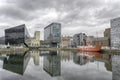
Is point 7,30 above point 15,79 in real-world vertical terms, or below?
above

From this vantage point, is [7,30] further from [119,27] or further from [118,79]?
[118,79]

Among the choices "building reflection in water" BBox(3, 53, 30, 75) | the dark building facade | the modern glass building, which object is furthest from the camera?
the dark building facade

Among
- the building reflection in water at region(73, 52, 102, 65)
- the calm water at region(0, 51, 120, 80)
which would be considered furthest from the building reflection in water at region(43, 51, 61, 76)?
the building reflection in water at region(73, 52, 102, 65)

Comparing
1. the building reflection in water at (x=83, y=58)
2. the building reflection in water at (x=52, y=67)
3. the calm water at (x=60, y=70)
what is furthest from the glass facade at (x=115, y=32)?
the building reflection in water at (x=52, y=67)

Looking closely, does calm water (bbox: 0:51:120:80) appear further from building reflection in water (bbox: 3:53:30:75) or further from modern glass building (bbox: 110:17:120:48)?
modern glass building (bbox: 110:17:120:48)

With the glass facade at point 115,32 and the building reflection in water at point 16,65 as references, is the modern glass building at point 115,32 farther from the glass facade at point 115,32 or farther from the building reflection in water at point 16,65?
the building reflection in water at point 16,65

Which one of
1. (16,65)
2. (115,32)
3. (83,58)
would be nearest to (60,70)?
(16,65)

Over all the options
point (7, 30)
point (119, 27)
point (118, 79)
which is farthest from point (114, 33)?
point (118, 79)

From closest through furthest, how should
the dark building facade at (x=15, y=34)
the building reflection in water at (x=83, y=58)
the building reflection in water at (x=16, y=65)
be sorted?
the building reflection in water at (x=16, y=65)
the building reflection in water at (x=83, y=58)
the dark building facade at (x=15, y=34)

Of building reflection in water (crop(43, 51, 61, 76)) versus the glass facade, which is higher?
the glass facade

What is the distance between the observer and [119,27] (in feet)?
520

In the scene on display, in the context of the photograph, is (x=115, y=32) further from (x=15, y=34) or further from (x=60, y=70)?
(x=60, y=70)

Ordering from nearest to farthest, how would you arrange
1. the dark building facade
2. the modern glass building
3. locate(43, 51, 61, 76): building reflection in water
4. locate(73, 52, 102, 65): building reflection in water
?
locate(43, 51, 61, 76): building reflection in water, locate(73, 52, 102, 65): building reflection in water, the modern glass building, the dark building facade

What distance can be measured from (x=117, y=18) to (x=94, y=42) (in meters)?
45.9
